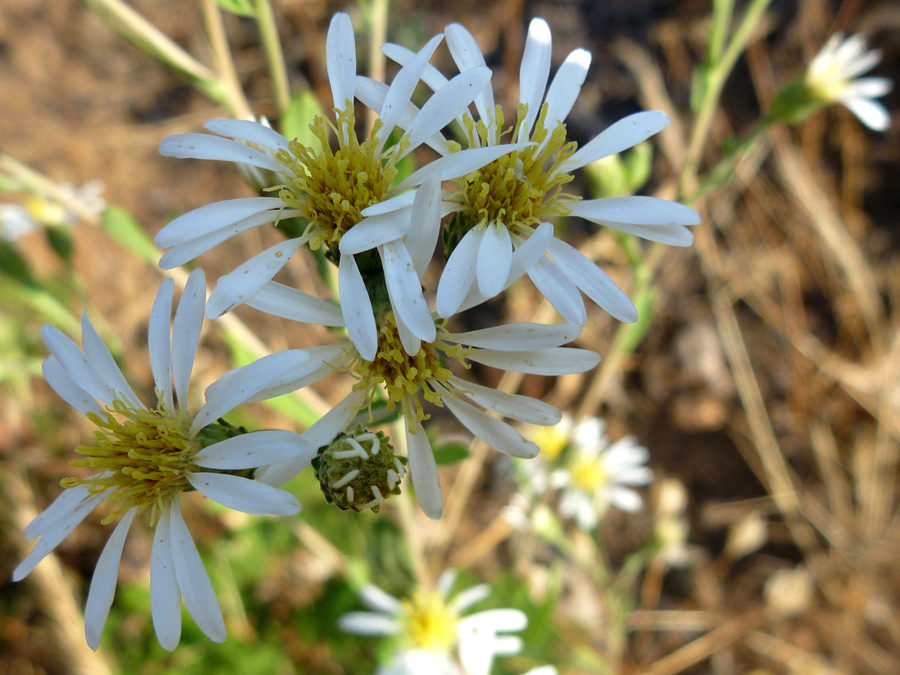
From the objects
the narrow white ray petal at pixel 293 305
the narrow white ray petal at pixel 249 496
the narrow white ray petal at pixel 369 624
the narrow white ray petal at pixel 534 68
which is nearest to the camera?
the narrow white ray petal at pixel 249 496

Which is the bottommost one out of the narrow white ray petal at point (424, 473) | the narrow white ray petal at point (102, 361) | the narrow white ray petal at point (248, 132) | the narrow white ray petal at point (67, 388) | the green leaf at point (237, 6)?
the narrow white ray petal at point (424, 473)

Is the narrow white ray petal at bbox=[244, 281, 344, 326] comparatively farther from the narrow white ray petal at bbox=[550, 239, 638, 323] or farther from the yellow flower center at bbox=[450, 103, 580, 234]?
the narrow white ray petal at bbox=[550, 239, 638, 323]

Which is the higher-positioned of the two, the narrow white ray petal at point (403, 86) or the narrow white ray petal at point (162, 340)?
the narrow white ray petal at point (403, 86)

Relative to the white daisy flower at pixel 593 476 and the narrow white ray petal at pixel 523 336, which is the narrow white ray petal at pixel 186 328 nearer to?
the narrow white ray petal at pixel 523 336

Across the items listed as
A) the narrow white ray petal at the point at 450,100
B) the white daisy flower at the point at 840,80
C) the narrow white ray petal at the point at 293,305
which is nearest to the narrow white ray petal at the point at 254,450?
the narrow white ray petal at the point at 293,305

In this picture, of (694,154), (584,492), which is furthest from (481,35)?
(584,492)

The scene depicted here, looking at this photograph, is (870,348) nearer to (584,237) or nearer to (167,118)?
(584,237)

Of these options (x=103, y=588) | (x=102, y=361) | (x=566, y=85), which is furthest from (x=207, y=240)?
(x=566, y=85)

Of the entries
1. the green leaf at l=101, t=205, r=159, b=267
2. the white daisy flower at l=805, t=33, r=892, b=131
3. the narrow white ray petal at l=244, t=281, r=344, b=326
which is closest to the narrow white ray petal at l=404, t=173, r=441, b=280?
the narrow white ray petal at l=244, t=281, r=344, b=326
